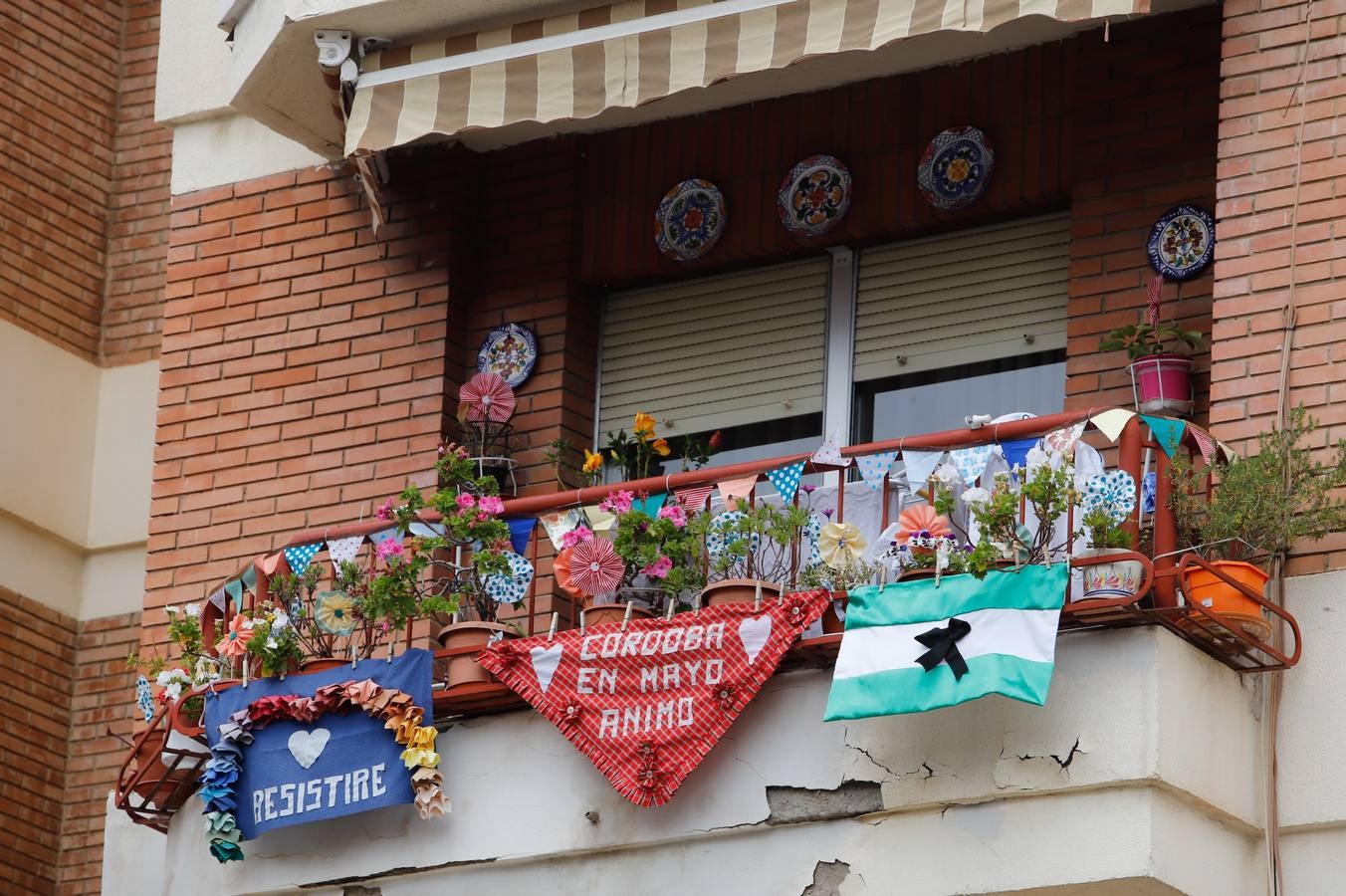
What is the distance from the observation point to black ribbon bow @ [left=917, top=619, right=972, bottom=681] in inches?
333

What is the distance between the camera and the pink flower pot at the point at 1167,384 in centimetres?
996

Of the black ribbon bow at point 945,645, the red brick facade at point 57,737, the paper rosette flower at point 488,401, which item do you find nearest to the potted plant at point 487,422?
the paper rosette flower at point 488,401

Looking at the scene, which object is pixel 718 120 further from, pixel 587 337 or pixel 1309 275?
pixel 1309 275

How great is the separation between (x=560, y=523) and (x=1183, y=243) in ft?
9.28

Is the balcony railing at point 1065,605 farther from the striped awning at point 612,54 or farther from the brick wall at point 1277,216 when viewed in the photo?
the striped awning at point 612,54

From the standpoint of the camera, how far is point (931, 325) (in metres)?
11.0

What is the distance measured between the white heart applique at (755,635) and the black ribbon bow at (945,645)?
0.69m

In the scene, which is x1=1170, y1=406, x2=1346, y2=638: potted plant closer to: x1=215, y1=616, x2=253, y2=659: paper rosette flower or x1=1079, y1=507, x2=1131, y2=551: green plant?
x1=1079, y1=507, x2=1131, y2=551: green plant

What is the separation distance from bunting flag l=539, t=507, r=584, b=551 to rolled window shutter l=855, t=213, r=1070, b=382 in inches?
74.4

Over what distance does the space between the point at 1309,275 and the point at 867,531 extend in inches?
75.7

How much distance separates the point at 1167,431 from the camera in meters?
8.81

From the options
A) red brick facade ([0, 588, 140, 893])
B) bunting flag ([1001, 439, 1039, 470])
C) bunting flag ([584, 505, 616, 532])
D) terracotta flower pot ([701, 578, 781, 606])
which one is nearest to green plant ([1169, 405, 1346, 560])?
bunting flag ([1001, 439, 1039, 470])

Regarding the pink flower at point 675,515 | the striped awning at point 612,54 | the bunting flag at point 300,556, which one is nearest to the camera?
the pink flower at point 675,515

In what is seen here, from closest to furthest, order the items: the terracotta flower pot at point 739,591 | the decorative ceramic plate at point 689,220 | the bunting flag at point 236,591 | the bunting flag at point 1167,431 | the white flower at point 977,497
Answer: the white flower at point 977,497 < the bunting flag at point 1167,431 < the terracotta flower pot at point 739,591 < the bunting flag at point 236,591 < the decorative ceramic plate at point 689,220
